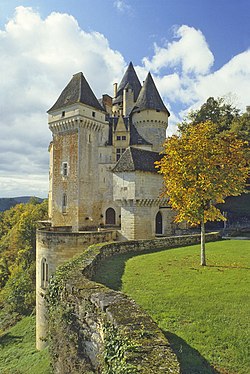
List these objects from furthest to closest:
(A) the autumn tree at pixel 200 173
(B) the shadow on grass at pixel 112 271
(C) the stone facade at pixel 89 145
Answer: (C) the stone facade at pixel 89 145 → (A) the autumn tree at pixel 200 173 → (B) the shadow on grass at pixel 112 271

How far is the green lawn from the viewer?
20.0 feet

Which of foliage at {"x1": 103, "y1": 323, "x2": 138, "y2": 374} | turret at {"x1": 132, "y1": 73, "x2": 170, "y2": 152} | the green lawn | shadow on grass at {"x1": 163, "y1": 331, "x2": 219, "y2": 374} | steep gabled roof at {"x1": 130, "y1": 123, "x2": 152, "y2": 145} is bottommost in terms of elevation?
shadow on grass at {"x1": 163, "y1": 331, "x2": 219, "y2": 374}

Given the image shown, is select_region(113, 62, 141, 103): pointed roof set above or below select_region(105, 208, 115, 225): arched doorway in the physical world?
above

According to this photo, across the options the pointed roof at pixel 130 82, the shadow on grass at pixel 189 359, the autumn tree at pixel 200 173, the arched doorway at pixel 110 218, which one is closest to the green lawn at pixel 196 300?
the shadow on grass at pixel 189 359

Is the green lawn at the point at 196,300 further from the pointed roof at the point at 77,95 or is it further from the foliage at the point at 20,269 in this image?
the pointed roof at the point at 77,95

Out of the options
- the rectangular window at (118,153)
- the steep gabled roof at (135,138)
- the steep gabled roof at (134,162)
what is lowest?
the steep gabled roof at (134,162)

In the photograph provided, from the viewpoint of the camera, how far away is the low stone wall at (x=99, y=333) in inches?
173

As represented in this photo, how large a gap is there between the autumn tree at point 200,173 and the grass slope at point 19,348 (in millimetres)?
11373

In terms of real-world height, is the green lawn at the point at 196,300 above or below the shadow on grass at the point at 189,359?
above

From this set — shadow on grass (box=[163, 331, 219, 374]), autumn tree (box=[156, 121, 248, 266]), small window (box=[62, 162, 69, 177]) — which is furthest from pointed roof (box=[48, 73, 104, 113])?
shadow on grass (box=[163, 331, 219, 374])

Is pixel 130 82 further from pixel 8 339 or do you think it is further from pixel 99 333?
pixel 99 333

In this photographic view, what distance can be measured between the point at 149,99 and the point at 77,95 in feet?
30.1

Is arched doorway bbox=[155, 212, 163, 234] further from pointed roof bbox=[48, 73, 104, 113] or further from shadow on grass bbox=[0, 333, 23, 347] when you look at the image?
pointed roof bbox=[48, 73, 104, 113]

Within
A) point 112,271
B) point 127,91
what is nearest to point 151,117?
point 127,91
